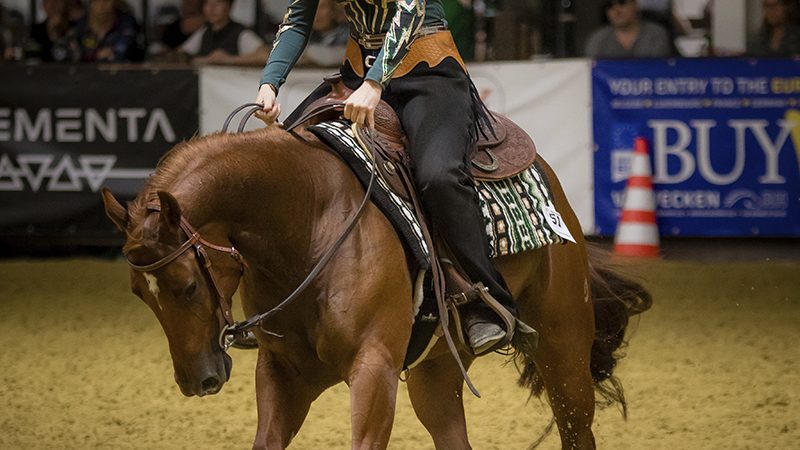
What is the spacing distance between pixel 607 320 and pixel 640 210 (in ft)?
12.8

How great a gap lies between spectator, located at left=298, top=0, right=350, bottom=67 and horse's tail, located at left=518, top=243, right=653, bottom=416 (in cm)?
501

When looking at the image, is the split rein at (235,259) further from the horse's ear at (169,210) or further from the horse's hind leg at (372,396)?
the horse's hind leg at (372,396)

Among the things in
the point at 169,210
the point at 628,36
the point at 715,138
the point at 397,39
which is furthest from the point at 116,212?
the point at 628,36

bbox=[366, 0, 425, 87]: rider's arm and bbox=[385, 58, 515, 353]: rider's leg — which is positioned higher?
bbox=[366, 0, 425, 87]: rider's arm

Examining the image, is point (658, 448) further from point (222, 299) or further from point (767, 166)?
point (767, 166)

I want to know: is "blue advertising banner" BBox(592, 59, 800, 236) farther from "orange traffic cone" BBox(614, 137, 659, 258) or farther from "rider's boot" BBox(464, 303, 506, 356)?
"rider's boot" BBox(464, 303, 506, 356)

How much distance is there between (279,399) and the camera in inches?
153

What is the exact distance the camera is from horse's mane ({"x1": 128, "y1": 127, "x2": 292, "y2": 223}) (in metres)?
3.50

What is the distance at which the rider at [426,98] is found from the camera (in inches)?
157

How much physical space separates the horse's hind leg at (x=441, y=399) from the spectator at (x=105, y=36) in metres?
6.32

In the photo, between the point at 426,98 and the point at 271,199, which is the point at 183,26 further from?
the point at 271,199

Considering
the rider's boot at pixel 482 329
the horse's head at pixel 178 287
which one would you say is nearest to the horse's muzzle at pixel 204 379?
the horse's head at pixel 178 287

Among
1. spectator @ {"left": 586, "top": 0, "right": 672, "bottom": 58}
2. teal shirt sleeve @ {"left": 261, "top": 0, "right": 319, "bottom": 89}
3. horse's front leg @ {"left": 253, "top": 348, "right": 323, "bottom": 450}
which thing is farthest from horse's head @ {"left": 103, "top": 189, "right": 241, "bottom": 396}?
spectator @ {"left": 586, "top": 0, "right": 672, "bottom": 58}

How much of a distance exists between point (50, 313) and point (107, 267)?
1.61 meters
